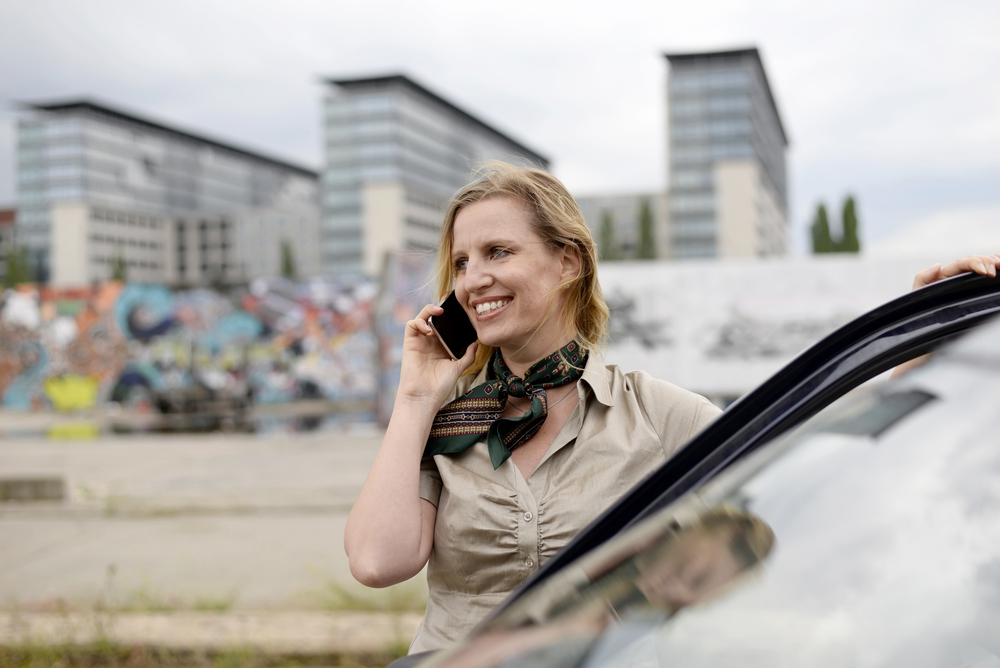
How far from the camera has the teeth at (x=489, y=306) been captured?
1.79 m

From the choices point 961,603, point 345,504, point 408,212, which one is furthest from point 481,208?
point 408,212

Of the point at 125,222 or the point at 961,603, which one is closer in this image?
the point at 961,603

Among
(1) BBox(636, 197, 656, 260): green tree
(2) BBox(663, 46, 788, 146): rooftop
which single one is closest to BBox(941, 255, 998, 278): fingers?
(1) BBox(636, 197, 656, 260): green tree

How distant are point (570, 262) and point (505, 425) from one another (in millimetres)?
458

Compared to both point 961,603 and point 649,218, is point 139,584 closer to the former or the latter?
point 961,603

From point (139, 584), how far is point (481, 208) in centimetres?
→ 425

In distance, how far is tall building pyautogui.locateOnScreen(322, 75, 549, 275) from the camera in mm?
98625

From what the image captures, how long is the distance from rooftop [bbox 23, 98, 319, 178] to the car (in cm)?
11701

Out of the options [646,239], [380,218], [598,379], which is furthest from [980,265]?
[380,218]

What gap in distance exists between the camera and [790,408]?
3.69 feet

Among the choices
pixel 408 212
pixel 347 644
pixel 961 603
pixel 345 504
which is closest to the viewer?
pixel 961 603

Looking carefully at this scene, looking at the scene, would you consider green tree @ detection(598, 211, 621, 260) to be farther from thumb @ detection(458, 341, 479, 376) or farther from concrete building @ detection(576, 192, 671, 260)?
thumb @ detection(458, 341, 479, 376)

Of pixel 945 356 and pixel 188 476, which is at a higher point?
pixel 945 356

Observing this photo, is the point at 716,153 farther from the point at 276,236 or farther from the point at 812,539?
the point at 812,539
